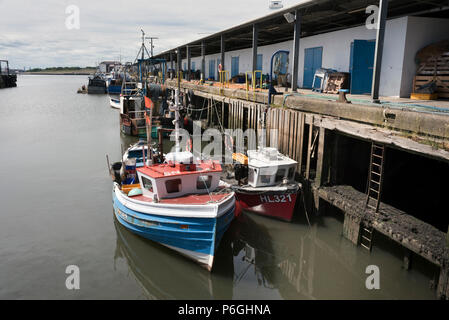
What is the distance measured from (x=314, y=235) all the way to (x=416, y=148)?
4493 mm

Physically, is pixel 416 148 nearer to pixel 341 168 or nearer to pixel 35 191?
pixel 341 168

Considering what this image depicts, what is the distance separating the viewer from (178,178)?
33.4ft

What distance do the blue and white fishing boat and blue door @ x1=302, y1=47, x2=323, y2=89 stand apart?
12.6 m

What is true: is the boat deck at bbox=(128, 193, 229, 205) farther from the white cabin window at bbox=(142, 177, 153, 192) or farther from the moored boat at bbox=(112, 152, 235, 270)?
the white cabin window at bbox=(142, 177, 153, 192)

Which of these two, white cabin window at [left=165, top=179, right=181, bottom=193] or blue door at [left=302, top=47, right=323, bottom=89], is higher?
blue door at [left=302, top=47, right=323, bottom=89]

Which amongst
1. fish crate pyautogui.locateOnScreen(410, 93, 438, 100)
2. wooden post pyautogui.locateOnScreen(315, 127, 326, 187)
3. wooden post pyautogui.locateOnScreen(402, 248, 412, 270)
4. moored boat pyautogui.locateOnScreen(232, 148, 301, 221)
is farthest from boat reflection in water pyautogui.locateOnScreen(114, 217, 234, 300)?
fish crate pyautogui.locateOnScreen(410, 93, 438, 100)

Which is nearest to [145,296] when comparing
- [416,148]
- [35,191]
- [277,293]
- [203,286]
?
[203,286]

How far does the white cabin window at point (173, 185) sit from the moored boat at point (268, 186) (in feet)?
7.70

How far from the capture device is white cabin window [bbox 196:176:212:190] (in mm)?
10552

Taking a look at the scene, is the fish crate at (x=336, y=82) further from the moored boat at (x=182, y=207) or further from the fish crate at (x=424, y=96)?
the moored boat at (x=182, y=207)

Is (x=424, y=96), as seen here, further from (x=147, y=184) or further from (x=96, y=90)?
(x=96, y=90)

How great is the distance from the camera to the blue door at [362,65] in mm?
15758

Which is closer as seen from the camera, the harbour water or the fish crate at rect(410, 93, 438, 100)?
the harbour water

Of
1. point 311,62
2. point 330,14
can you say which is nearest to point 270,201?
point 330,14
